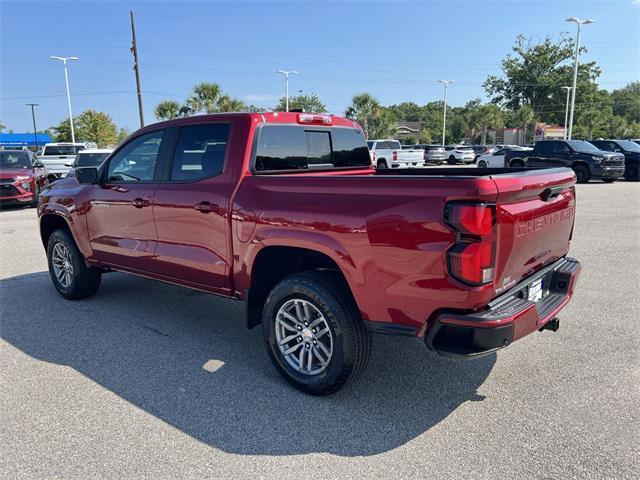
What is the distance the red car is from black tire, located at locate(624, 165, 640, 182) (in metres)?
22.9

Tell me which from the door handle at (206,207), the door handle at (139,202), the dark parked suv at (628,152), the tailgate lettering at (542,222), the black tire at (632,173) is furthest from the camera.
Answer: the black tire at (632,173)

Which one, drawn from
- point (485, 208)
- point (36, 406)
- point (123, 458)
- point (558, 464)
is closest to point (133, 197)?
point (36, 406)

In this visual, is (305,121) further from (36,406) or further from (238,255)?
(36,406)

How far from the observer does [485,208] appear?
258 centimetres

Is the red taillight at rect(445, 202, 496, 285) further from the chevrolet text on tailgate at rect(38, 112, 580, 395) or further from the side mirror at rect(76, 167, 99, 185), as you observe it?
the side mirror at rect(76, 167, 99, 185)

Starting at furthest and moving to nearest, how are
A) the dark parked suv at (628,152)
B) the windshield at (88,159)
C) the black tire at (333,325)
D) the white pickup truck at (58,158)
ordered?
the dark parked suv at (628,152) < the white pickup truck at (58,158) < the windshield at (88,159) < the black tire at (333,325)

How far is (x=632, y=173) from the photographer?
22016 millimetres

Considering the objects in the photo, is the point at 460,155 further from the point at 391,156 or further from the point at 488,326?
A: the point at 488,326

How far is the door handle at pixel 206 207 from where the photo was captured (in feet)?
12.5

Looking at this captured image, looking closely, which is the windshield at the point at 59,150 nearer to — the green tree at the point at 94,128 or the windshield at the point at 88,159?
the windshield at the point at 88,159

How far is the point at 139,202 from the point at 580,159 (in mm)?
19651

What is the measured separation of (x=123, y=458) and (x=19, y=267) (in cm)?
571

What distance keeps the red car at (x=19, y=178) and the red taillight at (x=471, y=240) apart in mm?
13374

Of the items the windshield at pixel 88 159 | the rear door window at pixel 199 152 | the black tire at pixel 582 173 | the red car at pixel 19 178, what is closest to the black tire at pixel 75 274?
the rear door window at pixel 199 152
